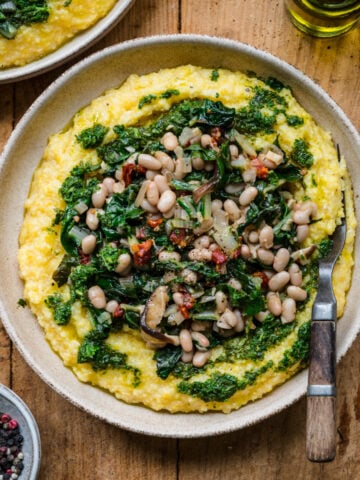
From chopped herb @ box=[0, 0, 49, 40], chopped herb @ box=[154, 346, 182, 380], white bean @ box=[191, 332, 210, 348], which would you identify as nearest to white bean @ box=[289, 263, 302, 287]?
white bean @ box=[191, 332, 210, 348]

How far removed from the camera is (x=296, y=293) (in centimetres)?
512

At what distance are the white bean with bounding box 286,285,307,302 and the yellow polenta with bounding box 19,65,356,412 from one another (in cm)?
11

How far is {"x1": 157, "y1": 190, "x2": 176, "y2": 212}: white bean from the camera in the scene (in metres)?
5.08

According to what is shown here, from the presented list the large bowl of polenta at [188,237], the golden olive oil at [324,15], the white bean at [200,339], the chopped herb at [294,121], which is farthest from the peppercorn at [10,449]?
the golden olive oil at [324,15]

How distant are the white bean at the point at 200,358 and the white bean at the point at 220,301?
12.8 inches

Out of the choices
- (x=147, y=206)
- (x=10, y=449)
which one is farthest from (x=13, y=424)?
(x=147, y=206)

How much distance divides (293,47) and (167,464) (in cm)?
342

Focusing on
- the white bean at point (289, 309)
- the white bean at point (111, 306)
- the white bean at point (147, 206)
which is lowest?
the white bean at point (111, 306)

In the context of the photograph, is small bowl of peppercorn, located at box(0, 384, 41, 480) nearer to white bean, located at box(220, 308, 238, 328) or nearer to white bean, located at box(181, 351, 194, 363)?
white bean, located at box(181, 351, 194, 363)

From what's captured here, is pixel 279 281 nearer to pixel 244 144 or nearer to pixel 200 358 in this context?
pixel 200 358

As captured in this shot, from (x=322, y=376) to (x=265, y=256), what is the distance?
2.99ft

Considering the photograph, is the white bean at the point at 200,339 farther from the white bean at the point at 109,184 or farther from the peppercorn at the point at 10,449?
the peppercorn at the point at 10,449

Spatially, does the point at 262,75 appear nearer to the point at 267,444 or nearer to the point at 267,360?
the point at 267,360

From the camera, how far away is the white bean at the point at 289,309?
5.14 m
